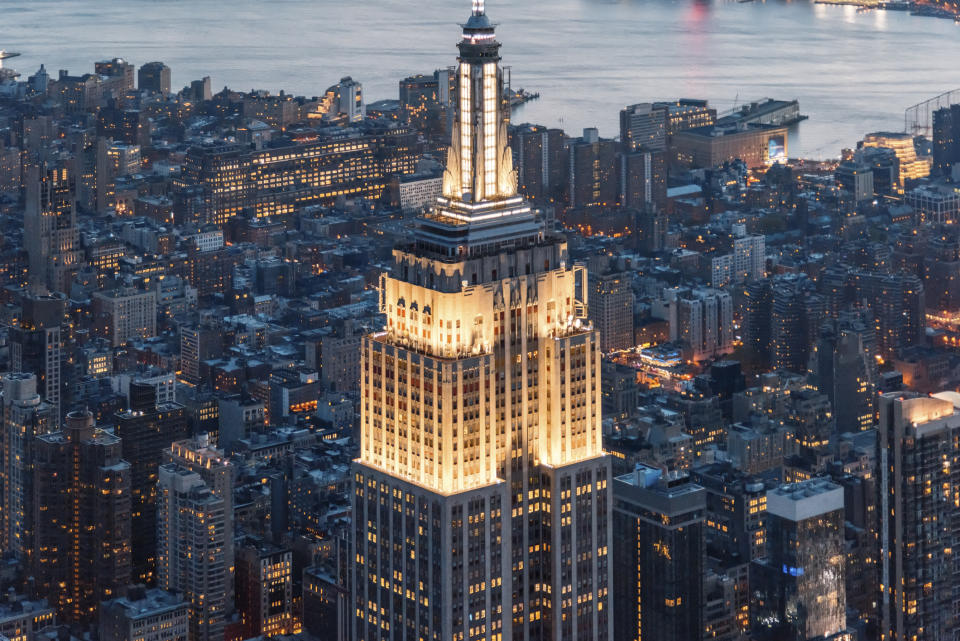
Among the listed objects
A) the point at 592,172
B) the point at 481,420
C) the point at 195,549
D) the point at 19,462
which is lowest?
the point at 195,549

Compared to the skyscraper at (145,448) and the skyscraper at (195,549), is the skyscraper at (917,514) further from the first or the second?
the skyscraper at (145,448)

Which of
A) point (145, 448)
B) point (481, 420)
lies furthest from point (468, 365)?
point (145, 448)

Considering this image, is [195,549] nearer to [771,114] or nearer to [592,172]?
[592,172]

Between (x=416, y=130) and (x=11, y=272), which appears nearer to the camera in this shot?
(x=11, y=272)

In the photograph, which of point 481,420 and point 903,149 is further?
point 903,149

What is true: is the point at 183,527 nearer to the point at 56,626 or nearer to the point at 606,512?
the point at 56,626

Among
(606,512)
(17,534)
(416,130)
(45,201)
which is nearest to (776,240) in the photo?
(416,130)
